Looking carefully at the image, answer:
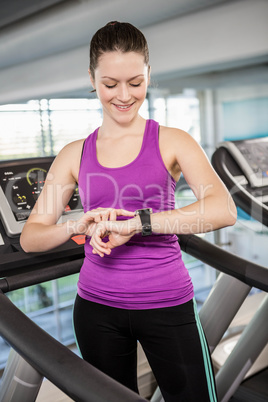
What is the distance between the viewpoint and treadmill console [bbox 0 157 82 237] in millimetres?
1652

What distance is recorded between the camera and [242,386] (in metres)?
2.58

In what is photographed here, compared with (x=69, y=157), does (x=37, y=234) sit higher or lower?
lower

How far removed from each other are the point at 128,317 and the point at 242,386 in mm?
1746

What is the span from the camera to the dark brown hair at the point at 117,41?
3.66ft

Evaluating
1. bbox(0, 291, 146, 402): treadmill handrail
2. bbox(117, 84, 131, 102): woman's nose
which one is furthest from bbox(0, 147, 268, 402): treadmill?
bbox(117, 84, 131, 102): woman's nose

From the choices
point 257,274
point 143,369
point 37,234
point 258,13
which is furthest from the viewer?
point 258,13

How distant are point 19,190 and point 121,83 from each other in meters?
0.75

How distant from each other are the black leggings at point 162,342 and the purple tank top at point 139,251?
0.10ft

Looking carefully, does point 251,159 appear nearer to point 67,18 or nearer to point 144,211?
point 144,211

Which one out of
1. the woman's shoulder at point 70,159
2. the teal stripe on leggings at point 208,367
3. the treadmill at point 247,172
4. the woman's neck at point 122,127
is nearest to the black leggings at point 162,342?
the teal stripe on leggings at point 208,367

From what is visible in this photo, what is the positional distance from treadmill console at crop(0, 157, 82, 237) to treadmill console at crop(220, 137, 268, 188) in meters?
0.85

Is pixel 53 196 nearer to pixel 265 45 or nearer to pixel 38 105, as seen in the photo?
pixel 265 45

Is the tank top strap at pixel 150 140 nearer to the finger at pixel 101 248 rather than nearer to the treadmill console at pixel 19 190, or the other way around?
the finger at pixel 101 248

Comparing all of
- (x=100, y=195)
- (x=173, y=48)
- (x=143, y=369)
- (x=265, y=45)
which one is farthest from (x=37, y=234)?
(x=173, y=48)
